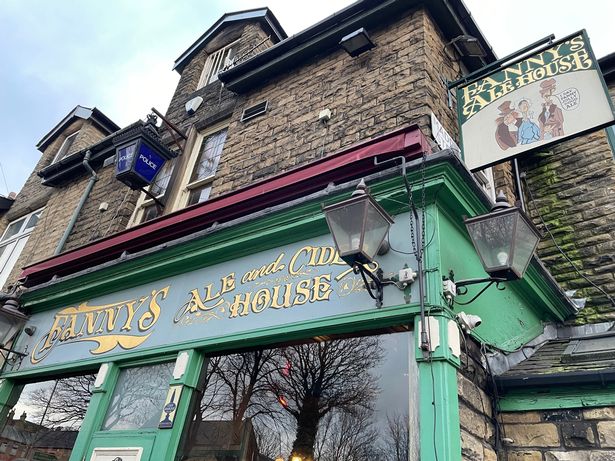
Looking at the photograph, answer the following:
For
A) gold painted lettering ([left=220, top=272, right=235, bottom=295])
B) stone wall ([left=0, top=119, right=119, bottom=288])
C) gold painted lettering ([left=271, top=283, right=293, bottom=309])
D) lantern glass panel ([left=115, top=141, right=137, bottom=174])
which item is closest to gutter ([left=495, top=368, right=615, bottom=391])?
gold painted lettering ([left=271, top=283, right=293, bottom=309])

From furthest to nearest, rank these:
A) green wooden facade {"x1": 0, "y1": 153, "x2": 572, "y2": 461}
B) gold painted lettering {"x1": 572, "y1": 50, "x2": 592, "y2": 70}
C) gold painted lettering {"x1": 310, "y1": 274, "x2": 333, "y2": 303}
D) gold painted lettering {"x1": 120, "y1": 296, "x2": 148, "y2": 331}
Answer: gold painted lettering {"x1": 120, "y1": 296, "x2": 148, "y2": 331} < gold painted lettering {"x1": 572, "y1": 50, "x2": 592, "y2": 70} < gold painted lettering {"x1": 310, "y1": 274, "x2": 333, "y2": 303} < green wooden facade {"x1": 0, "y1": 153, "x2": 572, "y2": 461}

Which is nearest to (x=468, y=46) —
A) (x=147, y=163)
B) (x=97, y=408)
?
(x=147, y=163)

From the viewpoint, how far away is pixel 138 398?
4.93 metres

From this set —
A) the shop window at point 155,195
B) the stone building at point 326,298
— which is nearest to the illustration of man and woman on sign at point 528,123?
the stone building at point 326,298

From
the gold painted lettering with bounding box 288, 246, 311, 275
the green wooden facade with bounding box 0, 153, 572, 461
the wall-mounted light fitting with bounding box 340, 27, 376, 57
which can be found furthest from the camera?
the wall-mounted light fitting with bounding box 340, 27, 376, 57

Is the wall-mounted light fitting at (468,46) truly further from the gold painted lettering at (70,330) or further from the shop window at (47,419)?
the shop window at (47,419)

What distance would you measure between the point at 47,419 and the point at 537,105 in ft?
23.0

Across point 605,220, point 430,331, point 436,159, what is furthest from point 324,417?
point 605,220

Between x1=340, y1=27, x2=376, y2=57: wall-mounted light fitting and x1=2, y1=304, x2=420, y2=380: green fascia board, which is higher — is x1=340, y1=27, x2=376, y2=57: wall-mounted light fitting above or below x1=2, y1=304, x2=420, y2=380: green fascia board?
above

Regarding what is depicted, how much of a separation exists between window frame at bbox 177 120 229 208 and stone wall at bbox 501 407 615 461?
5.44m

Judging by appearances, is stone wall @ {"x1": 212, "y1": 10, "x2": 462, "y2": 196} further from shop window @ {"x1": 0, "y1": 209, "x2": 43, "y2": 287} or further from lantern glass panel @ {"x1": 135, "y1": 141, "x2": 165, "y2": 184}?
shop window @ {"x1": 0, "y1": 209, "x2": 43, "y2": 287}

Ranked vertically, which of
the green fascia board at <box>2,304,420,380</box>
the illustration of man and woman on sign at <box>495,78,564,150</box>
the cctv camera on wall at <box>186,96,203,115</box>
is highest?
the cctv camera on wall at <box>186,96,203,115</box>

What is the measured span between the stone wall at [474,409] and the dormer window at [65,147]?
1284cm

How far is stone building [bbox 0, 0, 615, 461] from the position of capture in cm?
354
